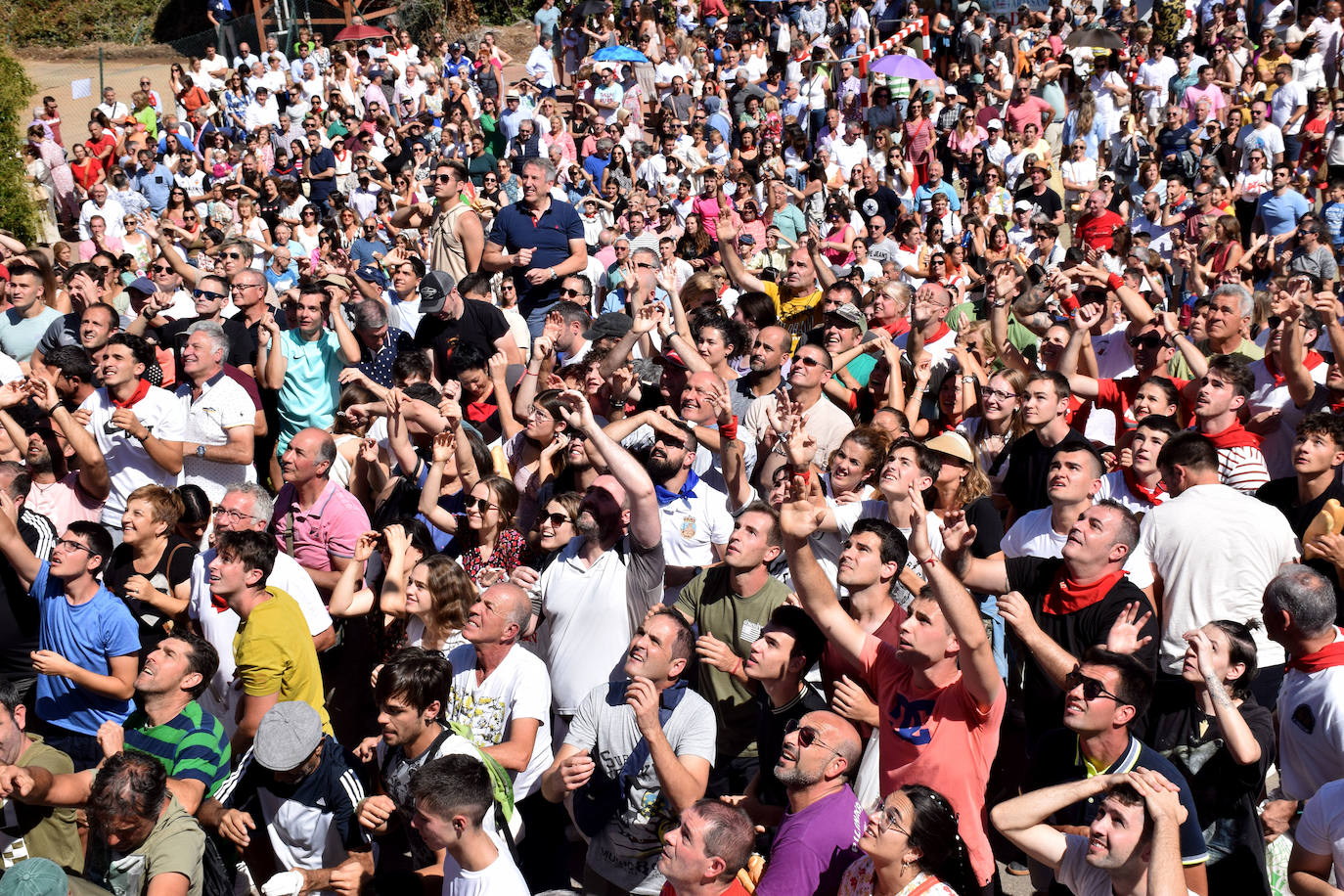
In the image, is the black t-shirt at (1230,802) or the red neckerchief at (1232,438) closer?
the black t-shirt at (1230,802)

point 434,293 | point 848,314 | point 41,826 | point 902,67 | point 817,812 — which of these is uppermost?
point 902,67

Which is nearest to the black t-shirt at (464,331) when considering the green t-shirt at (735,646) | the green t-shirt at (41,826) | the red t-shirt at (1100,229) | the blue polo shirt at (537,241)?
the blue polo shirt at (537,241)

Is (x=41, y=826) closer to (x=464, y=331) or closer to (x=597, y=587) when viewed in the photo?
(x=597, y=587)

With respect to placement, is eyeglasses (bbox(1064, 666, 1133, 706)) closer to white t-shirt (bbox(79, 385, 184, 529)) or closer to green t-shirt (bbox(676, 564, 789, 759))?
green t-shirt (bbox(676, 564, 789, 759))

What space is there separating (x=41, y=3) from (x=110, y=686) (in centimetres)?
2954

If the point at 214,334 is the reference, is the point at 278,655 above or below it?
below

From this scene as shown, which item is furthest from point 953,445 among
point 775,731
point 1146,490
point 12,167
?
point 12,167

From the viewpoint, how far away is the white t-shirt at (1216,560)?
4.84m

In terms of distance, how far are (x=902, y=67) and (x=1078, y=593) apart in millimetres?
13300

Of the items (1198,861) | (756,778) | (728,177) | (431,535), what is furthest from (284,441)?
(728,177)

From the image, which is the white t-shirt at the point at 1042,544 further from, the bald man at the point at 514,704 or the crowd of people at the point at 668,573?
the bald man at the point at 514,704

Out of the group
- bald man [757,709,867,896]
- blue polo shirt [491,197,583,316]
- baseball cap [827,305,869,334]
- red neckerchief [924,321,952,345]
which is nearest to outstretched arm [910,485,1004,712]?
bald man [757,709,867,896]

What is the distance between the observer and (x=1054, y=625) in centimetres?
468

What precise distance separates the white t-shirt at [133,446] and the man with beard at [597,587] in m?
2.59
